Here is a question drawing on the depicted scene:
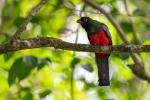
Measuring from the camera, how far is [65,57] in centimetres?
681

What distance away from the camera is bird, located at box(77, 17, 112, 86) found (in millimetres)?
4680

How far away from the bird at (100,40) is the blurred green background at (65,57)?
5.4 inches

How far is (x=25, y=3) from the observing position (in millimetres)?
8242

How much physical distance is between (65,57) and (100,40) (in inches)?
80.3

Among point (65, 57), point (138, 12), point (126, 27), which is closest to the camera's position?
point (138, 12)

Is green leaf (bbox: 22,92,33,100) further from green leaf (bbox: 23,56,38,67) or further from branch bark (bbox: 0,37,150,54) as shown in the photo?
branch bark (bbox: 0,37,150,54)

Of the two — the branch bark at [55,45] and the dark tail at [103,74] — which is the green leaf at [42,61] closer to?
the dark tail at [103,74]

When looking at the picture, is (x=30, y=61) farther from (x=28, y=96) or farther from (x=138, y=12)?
(x=138, y=12)

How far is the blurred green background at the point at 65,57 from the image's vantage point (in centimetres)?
532

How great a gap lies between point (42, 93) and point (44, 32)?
1.13 metres

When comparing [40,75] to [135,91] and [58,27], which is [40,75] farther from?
[135,91]

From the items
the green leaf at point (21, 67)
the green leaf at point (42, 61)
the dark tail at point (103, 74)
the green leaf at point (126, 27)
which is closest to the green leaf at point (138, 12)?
the green leaf at point (126, 27)

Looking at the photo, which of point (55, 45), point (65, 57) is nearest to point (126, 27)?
point (65, 57)

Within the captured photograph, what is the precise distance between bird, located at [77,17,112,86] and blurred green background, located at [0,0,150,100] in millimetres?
138
